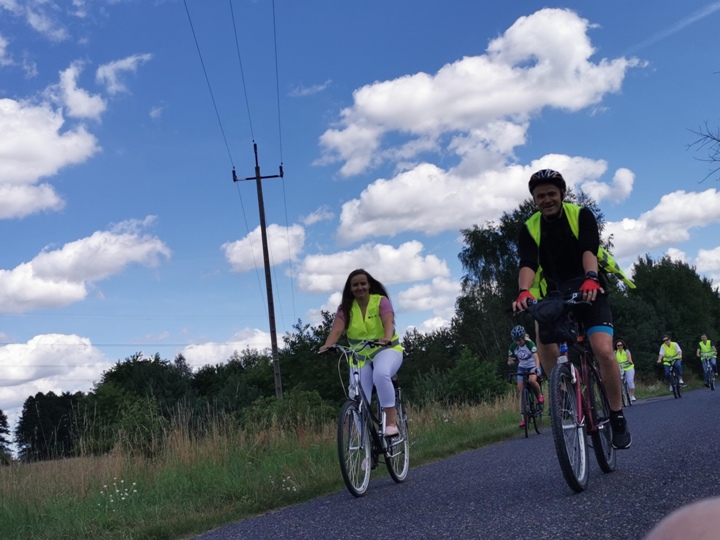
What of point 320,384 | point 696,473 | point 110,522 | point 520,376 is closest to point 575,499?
point 696,473

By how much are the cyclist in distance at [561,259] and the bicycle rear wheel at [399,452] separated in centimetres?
206

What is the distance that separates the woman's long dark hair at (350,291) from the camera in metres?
7.52

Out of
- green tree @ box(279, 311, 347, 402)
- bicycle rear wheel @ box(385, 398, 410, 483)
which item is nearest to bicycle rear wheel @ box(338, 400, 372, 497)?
bicycle rear wheel @ box(385, 398, 410, 483)

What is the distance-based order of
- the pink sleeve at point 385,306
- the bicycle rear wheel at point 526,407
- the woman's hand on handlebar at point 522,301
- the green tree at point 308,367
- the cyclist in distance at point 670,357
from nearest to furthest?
1. the woman's hand on handlebar at point 522,301
2. the pink sleeve at point 385,306
3. the bicycle rear wheel at point 526,407
4. the cyclist in distance at point 670,357
5. the green tree at point 308,367

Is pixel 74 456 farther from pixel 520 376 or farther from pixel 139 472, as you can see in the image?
pixel 520 376

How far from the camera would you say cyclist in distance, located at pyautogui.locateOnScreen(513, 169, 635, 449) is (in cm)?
529

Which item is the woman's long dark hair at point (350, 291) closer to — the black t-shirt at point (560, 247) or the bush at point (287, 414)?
the black t-shirt at point (560, 247)

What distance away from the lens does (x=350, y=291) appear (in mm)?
7508

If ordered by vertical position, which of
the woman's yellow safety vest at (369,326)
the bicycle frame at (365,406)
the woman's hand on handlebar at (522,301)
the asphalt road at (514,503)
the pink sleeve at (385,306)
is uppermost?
the pink sleeve at (385,306)

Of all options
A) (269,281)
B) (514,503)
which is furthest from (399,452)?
(269,281)

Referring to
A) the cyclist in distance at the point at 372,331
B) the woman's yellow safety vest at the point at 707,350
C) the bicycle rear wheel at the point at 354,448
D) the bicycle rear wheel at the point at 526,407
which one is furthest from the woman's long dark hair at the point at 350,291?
the woman's yellow safety vest at the point at 707,350

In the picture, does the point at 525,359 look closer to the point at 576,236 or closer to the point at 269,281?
the point at 576,236

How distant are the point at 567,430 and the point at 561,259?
1.14 meters

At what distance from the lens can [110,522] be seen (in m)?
6.57
